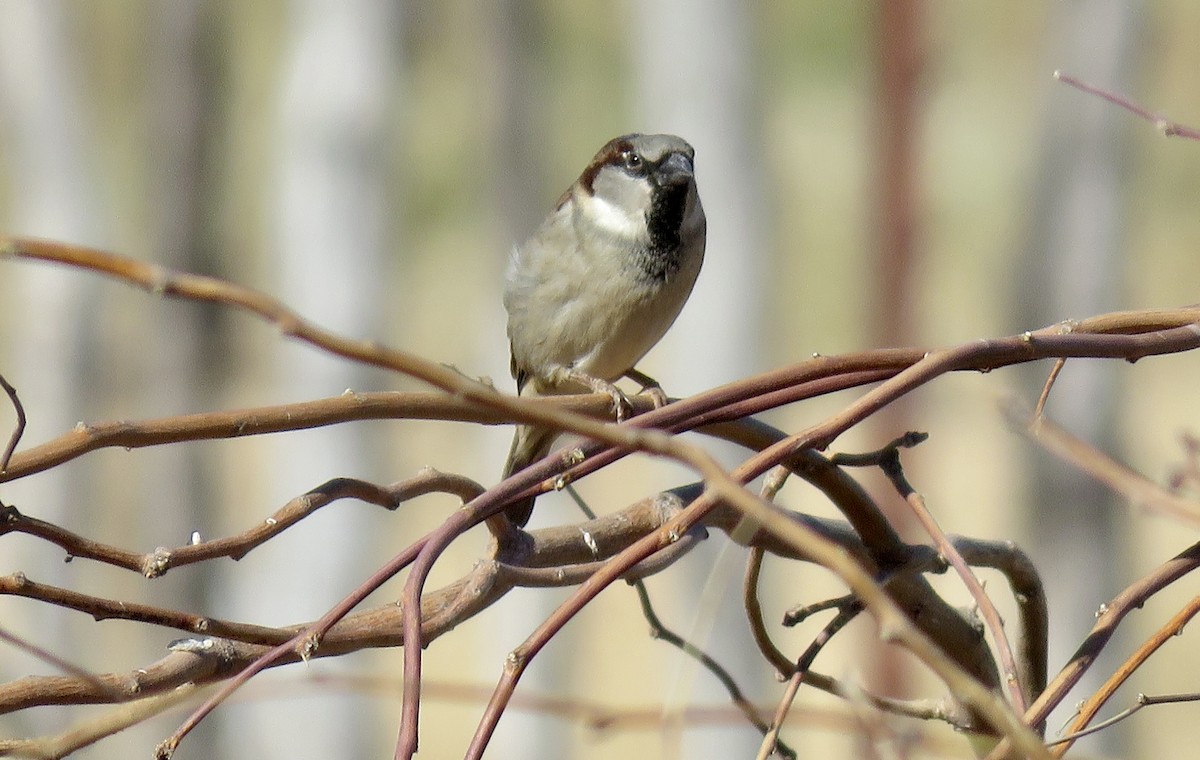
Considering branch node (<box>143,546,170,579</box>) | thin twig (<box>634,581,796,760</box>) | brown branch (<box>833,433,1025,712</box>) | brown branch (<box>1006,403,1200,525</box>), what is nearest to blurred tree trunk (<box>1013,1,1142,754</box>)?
thin twig (<box>634,581,796,760</box>)

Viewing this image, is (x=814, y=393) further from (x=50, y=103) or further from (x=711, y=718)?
(x=50, y=103)

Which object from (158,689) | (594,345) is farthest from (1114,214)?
(158,689)

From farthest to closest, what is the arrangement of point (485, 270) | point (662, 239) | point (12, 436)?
point (485, 270)
point (662, 239)
point (12, 436)

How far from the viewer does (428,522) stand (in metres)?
12.4

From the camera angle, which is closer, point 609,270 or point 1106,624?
point 1106,624

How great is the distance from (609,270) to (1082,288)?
2.13 meters

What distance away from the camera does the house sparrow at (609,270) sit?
2812 mm

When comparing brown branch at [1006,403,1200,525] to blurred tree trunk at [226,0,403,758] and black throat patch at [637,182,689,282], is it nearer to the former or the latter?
black throat patch at [637,182,689,282]

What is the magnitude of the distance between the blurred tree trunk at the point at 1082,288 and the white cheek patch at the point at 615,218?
195 cm

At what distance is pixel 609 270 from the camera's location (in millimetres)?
2844

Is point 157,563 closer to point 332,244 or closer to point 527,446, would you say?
point 527,446

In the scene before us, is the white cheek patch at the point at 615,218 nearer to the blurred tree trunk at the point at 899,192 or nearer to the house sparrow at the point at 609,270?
the house sparrow at the point at 609,270

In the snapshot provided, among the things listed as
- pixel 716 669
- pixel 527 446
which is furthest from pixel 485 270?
pixel 716 669

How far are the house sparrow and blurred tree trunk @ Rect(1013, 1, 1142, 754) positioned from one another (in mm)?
1899
